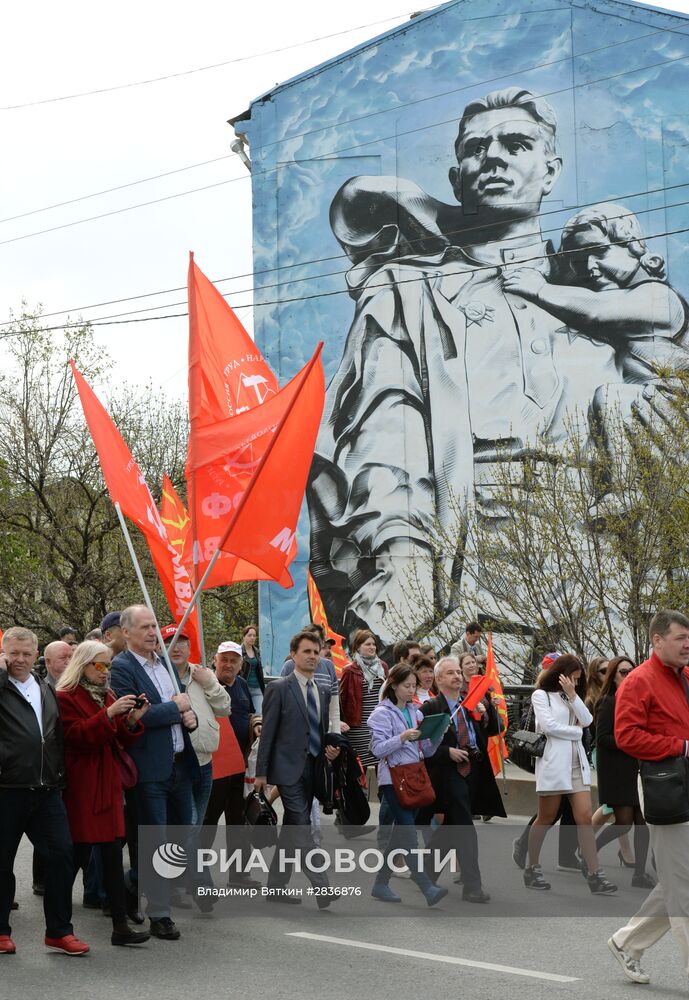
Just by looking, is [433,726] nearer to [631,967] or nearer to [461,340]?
[631,967]

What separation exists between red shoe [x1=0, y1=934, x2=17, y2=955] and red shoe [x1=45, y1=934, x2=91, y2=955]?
198 mm

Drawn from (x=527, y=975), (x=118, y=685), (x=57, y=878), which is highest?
(x=118, y=685)

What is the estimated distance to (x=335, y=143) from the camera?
31172 millimetres

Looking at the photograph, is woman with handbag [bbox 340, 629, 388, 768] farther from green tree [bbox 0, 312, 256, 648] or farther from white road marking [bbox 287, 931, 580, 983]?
green tree [bbox 0, 312, 256, 648]

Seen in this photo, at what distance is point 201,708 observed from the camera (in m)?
9.10

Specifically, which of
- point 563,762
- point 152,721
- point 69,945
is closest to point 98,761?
point 152,721

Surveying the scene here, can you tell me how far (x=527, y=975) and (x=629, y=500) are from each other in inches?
551

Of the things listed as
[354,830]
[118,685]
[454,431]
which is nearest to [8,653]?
[118,685]

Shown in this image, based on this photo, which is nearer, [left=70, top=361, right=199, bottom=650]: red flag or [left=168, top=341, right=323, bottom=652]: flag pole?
[left=168, top=341, right=323, bottom=652]: flag pole

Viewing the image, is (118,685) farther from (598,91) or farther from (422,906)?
(598,91)

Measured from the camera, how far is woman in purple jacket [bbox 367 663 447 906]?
942 cm

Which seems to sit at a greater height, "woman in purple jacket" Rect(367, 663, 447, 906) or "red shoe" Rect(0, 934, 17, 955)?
"woman in purple jacket" Rect(367, 663, 447, 906)

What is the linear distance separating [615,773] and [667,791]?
10.6 feet

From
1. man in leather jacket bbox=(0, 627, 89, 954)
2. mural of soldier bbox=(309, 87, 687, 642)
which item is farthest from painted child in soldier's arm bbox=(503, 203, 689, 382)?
man in leather jacket bbox=(0, 627, 89, 954)
